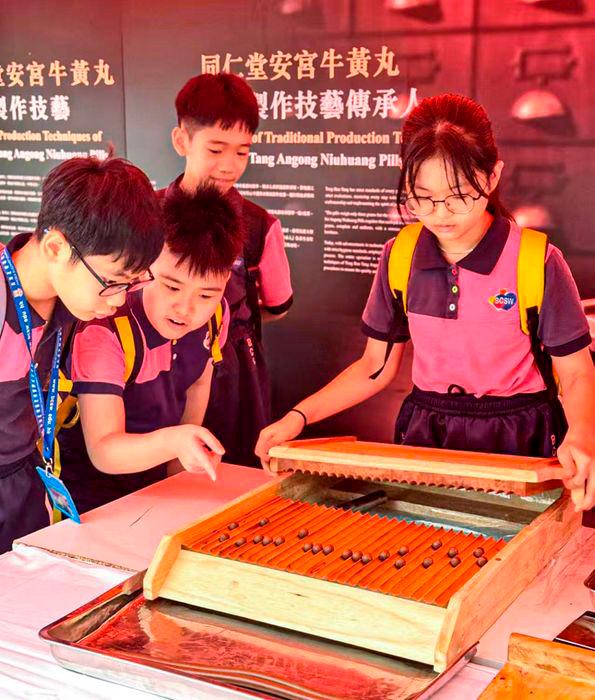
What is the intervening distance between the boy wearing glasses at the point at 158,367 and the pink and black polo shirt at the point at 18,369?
120 mm

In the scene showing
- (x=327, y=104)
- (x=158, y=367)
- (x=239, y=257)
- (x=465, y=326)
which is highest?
(x=327, y=104)

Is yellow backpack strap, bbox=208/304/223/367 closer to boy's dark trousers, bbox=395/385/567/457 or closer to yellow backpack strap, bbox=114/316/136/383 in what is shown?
yellow backpack strap, bbox=114/316/136/383

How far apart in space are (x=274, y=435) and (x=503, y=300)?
626 mm

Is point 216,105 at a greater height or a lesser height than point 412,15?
lesser

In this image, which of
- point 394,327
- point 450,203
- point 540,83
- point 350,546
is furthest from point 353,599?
point 540,83

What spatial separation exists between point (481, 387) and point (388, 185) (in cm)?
190

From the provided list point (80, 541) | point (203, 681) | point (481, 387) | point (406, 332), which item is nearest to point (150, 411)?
point (80, 541)

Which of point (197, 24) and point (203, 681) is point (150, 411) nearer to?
point (203, 681)

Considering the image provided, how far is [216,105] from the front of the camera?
10.2 ft

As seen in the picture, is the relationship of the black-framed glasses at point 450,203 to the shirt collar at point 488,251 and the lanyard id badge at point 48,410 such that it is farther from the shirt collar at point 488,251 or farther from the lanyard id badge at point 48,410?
the lanyard id badge at point 48,410

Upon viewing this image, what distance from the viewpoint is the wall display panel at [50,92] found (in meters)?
4.51

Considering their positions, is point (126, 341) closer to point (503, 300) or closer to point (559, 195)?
point (503, 300)

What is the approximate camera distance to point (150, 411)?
7.57ft

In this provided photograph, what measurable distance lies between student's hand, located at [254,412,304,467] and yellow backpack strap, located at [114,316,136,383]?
0.39m
